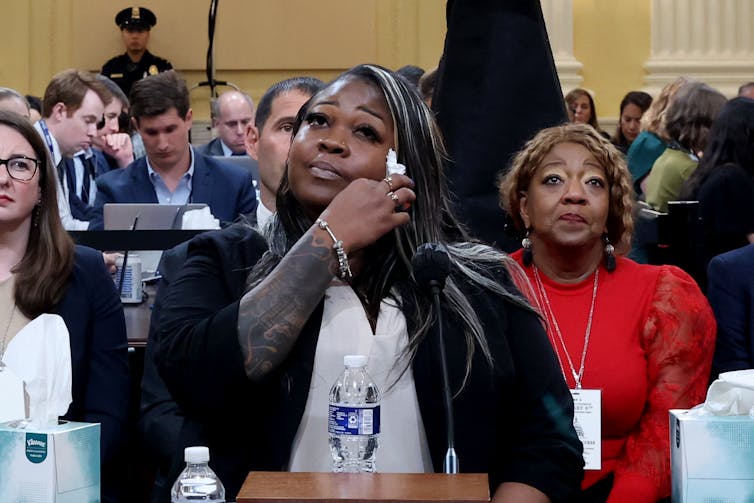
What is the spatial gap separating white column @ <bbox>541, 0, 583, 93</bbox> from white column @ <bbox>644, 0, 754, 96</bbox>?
59cm

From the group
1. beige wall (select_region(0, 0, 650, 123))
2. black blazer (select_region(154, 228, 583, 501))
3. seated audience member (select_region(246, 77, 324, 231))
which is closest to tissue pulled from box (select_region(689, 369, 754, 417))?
black blazer (select_region(154, 228, 583, 501))

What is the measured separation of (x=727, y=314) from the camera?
10.2 feet

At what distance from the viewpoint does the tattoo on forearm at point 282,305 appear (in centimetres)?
191

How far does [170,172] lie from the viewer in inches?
213

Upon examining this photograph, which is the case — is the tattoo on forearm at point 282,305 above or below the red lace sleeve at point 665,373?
above

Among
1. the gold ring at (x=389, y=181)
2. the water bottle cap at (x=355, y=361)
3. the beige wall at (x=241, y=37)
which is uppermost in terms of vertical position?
the beige wall at (x=241, y=37)

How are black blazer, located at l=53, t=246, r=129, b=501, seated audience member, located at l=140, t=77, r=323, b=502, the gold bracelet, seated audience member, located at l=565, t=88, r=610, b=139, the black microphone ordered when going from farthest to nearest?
1. seated audience member, located at l=565, t=88, r=610, b=139
2. black blazer, located at l=53, t=246, r=129, b=501
3. seated audience member, located at l=140, t=77, r=323, b=502
4. the gold bracelet
5. the black microphone

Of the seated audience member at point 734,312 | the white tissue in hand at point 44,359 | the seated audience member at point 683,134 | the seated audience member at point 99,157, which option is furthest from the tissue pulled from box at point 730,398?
the seated audience member at point 99,157

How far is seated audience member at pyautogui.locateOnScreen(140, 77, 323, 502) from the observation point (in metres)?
2.27

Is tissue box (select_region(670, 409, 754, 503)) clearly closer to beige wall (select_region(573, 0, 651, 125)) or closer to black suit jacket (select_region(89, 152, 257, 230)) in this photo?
black suit jacket (select_region(89, 152, 257, 230))

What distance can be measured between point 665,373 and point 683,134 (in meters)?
3.04

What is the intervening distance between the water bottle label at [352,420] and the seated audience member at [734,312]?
1.55m

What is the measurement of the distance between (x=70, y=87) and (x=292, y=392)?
4.70 meters

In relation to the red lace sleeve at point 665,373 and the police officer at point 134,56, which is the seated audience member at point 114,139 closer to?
the police officer at point 134,56
